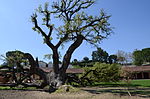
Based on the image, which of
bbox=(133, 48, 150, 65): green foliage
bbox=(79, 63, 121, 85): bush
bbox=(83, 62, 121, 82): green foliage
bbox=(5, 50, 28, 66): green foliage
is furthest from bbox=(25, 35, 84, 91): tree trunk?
bbox=(133, 48, 150, 65): green foliage

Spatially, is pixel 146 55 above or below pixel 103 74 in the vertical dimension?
above

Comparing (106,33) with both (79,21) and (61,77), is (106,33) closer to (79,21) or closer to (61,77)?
(79,21)

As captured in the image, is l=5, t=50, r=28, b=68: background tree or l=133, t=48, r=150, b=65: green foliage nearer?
l=5, t=50, r=28, b=68: background tree

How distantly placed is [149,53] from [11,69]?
225ft

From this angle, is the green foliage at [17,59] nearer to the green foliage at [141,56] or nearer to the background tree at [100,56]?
the green foliage at [141,56]

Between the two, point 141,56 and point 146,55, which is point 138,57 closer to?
point 141,56

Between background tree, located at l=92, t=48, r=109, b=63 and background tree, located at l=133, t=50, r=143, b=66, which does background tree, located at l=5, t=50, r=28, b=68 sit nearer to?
background tree, located at l=133, t=50, r=143, b=66

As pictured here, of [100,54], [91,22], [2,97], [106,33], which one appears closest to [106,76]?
[106,33]

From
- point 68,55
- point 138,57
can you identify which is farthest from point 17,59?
point 138,57

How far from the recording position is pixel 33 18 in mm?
18281

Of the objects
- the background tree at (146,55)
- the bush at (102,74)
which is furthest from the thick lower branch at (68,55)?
the background tree at (146,55)

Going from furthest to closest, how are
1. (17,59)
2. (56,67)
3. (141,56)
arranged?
1. (141,56)
2. (17,59)
3. (56,67)

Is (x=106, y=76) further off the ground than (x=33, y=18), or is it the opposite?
(x=33, y=18)

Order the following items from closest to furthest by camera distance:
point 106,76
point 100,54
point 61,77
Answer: point 61,77 < point 106,76 < point 100,54
